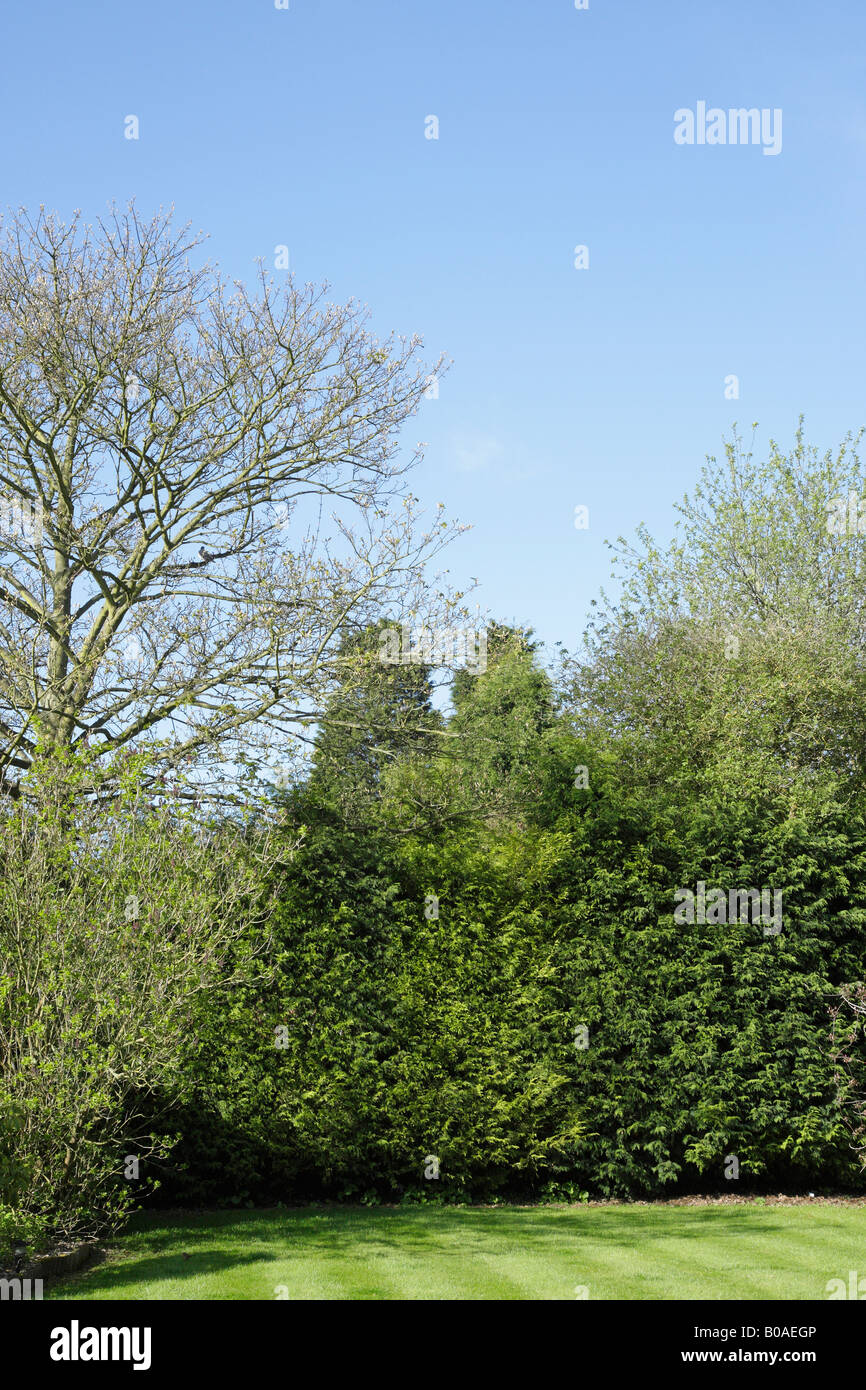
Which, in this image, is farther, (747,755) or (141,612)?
(747,755)

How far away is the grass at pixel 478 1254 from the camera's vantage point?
6586 mm

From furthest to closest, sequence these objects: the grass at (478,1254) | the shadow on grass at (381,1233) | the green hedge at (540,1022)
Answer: the green hedge at (540,1022) < the shadow on grass at (381,1233) < the grass at (478,1254)

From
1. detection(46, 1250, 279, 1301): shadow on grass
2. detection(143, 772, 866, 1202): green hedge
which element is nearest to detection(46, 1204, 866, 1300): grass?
detection(46, 1250, 279, 1301): shadow on grass

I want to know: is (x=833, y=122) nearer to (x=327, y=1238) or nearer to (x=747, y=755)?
(x=747, y=755)

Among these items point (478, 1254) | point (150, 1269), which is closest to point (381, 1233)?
point (478, 1254)

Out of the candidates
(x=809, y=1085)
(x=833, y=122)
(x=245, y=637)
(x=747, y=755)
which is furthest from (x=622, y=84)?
(x=809, y=1085)

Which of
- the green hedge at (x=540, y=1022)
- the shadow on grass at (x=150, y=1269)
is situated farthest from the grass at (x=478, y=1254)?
the green hedge at (x=540, y=1022)

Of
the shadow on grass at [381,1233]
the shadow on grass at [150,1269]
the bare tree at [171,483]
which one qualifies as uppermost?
the bare tree at [171,483]

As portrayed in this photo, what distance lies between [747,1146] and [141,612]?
843cm

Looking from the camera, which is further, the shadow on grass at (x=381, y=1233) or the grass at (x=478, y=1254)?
the shadow on grass at (x=381, y=1233)

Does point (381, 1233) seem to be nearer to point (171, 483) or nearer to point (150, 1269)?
point (150, 1269)

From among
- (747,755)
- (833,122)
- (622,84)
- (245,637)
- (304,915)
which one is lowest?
(304,915)

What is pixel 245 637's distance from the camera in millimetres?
11156

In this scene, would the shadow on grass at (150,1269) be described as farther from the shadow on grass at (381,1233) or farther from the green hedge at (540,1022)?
the green hedge at (540,1022)
